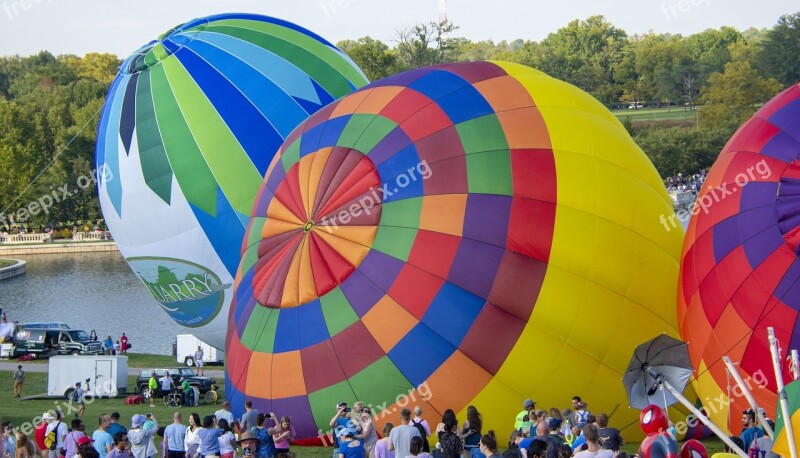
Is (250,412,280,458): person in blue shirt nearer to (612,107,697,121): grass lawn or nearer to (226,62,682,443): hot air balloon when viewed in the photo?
(226,62,682,443): hot air balloon

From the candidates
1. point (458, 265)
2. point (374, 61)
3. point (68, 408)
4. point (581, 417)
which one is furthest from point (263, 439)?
point (374, 61)

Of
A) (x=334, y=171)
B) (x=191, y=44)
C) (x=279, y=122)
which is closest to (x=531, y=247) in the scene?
(x=334, y=171)

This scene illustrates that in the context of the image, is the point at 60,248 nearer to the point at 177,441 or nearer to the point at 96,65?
the point at 177,441

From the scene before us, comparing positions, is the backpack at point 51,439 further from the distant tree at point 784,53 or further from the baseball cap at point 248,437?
the distant tree at point 784,53

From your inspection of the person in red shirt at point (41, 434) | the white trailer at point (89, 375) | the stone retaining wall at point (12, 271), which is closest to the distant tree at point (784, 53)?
Result: the stone retaining wall at point (12, 271)

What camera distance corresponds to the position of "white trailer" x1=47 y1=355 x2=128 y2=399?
22.5 metres

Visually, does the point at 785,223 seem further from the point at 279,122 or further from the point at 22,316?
the point at 22,316

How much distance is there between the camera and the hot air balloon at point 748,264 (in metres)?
12.4

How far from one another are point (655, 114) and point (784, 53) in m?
15.6

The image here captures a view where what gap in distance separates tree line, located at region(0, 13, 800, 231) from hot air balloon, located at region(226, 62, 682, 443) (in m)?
41.7

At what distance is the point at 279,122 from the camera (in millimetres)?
22297

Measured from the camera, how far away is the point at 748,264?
1262cm

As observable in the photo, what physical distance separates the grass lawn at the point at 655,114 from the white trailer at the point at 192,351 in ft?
210

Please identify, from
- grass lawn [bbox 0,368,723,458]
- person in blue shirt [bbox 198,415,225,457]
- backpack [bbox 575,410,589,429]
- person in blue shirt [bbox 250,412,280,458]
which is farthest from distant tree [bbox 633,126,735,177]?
person in blue shirt [bbox 198,415,225,457]
